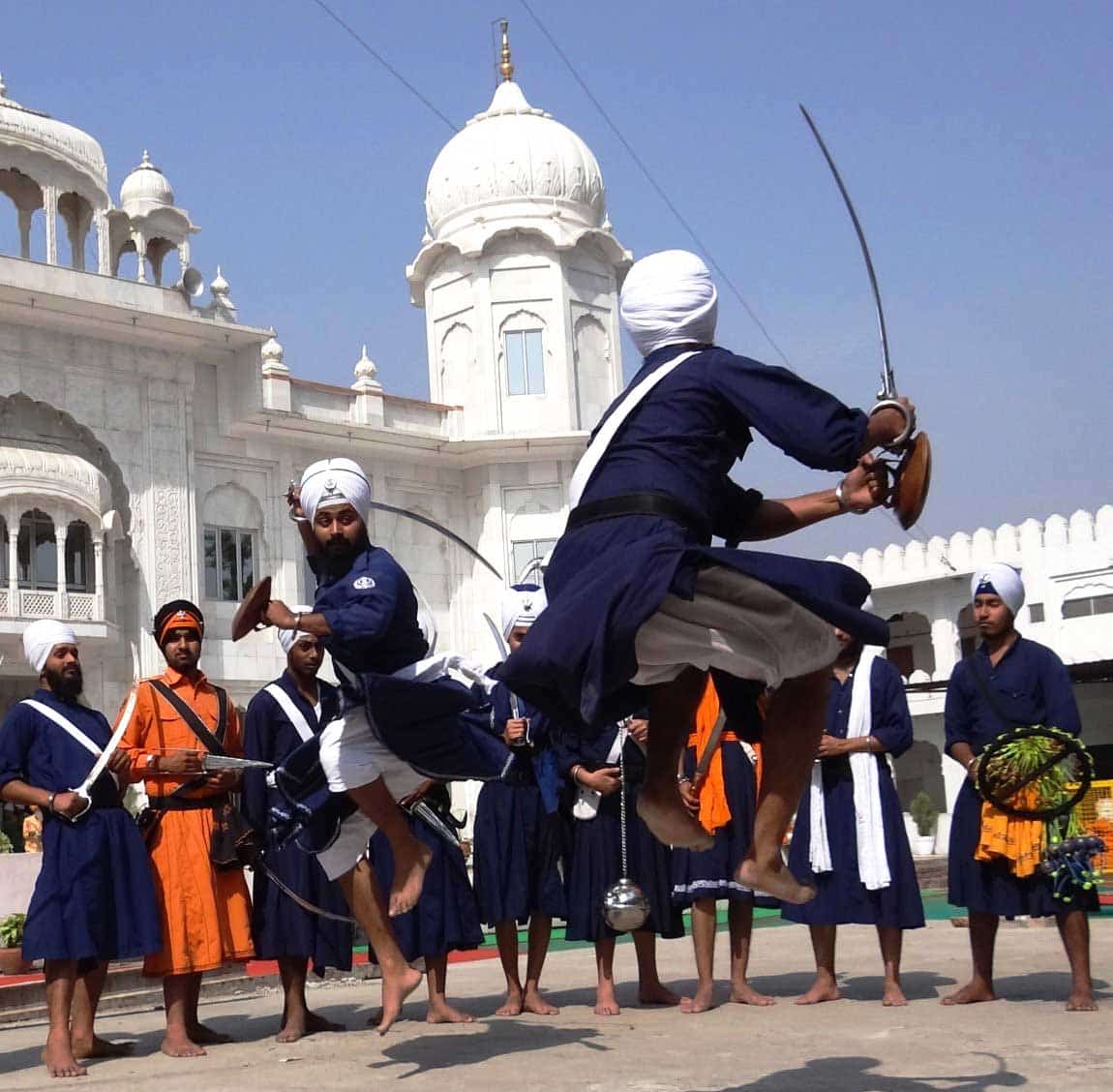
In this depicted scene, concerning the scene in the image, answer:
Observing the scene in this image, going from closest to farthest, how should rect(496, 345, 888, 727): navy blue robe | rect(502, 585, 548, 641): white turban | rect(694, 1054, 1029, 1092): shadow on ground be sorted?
rect(496, 345, 888, 727): navy blue robe → rect(694, 1054, 1029, 1092): shadow on ground → rect(502, 585, 548, 641): white turban

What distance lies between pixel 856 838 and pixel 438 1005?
2.04m

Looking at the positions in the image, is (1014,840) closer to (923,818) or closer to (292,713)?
(292,713)

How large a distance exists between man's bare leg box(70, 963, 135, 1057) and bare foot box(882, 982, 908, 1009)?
319cm

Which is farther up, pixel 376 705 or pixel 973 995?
pixel 376 705

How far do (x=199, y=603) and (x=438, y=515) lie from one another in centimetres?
551

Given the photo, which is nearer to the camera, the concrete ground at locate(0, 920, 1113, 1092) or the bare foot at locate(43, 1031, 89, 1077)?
the concrete ground at locate(0, 920, 1113, 1092)

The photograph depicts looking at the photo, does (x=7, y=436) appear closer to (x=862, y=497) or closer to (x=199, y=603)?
(x=199, y=603)

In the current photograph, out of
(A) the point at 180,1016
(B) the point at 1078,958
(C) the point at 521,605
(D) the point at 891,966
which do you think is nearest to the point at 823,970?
(D) the point at 891,966

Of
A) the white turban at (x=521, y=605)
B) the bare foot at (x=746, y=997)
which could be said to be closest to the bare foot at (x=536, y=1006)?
the bare foot at (x=746, y=997)

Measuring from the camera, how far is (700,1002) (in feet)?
23.8

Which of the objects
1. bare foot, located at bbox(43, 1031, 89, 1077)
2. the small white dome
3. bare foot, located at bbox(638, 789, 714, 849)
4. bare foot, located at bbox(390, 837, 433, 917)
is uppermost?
the small white dome

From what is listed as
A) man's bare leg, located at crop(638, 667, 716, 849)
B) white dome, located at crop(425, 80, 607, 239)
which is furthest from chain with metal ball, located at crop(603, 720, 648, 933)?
white dome, located at crop(425, 80, 607, 239)

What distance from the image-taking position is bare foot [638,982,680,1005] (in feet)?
25.4

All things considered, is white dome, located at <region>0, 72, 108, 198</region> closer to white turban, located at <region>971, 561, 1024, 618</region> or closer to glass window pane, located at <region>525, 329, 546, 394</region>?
glass window pane, located at <region>525, 329, 546, 394</region>
